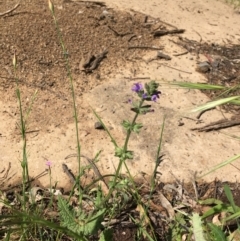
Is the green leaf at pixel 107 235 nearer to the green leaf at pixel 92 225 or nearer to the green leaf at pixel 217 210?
the green leaf at pixel 92 225

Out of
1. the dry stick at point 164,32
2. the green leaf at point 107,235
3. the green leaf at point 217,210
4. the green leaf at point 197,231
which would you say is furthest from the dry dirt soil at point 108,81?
the green leaf at point 197,231

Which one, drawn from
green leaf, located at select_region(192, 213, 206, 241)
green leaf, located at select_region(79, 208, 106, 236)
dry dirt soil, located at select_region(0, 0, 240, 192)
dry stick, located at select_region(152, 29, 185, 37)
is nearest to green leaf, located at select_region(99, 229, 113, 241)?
green leaf, located at select_region(79, 208, 106, 236)

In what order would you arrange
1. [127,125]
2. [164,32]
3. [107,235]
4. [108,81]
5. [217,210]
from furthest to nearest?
[164,32] < [108,81] < [217,210] < [107,235] < [127,125]

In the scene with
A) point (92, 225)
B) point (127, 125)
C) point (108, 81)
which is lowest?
point (108, 81)

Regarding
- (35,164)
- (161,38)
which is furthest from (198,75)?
(35,164)

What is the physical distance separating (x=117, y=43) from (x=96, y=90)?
62 cm

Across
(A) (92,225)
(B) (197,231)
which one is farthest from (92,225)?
(B) (197,231)

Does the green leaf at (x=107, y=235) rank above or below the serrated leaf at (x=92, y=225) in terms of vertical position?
below

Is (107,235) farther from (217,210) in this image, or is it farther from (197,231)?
(217,210)

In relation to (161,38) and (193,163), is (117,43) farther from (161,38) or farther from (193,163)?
(193,163)

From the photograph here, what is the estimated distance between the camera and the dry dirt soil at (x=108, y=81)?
2523 millimetres

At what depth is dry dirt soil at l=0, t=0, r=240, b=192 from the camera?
2523 millimetres

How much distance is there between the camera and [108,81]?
3.10 metres

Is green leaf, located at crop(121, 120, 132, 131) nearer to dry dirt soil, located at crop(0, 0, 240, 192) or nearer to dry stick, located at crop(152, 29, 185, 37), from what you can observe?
dry dirt soil, located at crop(0, 0, 240, 192)
